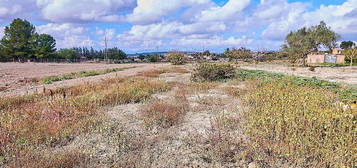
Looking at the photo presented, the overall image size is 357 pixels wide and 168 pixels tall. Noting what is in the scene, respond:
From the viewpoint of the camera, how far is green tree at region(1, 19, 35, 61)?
54250mm

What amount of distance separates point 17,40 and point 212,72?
5645 cm

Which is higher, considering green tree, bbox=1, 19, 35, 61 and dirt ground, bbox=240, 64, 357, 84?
green tree, bbox=1, 19, 35, 61

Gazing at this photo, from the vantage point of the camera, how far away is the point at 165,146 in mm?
4246

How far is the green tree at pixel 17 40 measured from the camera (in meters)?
54.2

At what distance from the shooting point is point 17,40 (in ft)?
181

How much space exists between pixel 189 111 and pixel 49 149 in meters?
3.66

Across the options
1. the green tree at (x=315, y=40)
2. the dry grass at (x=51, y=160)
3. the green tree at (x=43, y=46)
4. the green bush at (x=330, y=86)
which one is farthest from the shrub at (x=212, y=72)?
the green tree at (x=43, y=46)

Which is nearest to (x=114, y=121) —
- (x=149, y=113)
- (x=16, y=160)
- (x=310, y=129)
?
(x=149, y=113)

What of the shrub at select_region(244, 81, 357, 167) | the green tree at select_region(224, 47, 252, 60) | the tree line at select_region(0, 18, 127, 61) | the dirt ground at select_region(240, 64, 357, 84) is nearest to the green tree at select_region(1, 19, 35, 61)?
the tree line at select_region(0, 18, 127, 61)

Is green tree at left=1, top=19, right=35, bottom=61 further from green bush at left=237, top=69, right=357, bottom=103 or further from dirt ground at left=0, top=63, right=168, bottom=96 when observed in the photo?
green bush at left=237, top=69, right=357, bottom=103

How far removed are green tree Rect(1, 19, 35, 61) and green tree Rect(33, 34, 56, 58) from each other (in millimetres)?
1329

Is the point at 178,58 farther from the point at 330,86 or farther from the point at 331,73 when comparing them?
the point at 330,86

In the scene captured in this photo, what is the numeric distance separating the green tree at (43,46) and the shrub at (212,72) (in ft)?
174

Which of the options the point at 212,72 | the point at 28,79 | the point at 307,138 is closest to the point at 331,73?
the point at 212,72
